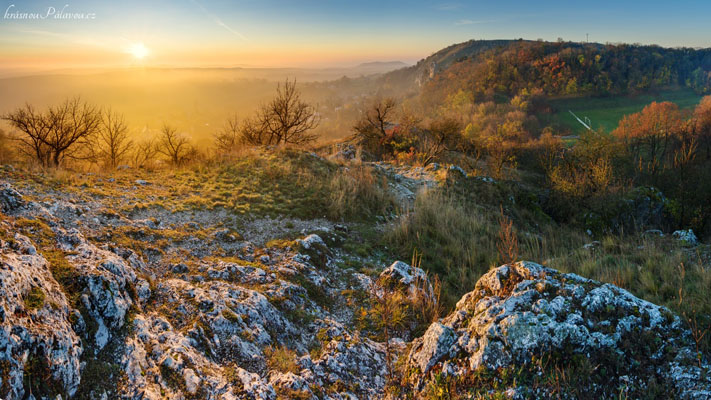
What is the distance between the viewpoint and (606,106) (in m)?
69.9

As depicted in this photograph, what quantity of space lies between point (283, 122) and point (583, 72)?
87.5 metres

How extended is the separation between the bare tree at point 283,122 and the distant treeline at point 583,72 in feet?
242

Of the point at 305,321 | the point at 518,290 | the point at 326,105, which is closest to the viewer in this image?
the point at 518,290

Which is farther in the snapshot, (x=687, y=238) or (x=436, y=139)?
(x=436, y=139)

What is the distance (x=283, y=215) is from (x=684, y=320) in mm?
6655

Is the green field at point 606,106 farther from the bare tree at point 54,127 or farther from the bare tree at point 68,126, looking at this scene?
the bare tree at point 54,127

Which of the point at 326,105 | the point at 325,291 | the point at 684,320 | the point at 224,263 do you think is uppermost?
the point at 326,105

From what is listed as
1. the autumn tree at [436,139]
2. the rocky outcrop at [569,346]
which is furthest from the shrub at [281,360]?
the autumn tree at [436,139]

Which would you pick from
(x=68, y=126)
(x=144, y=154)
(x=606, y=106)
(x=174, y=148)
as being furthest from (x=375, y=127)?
(x=606, y=106)

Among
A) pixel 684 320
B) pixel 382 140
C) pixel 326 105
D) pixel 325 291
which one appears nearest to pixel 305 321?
pixel 325 291

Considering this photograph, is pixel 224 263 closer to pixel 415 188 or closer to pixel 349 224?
pixel 349 224

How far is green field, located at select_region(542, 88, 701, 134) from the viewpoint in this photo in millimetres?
60875

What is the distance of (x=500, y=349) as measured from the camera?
254 cm

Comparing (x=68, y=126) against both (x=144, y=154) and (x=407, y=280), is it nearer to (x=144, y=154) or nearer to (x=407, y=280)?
(x=144, y=154)
